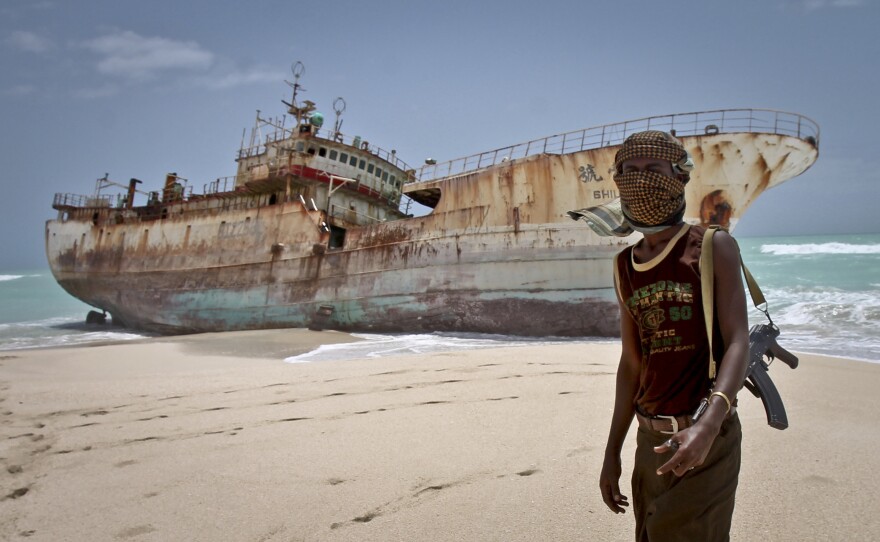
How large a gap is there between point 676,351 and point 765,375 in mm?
471

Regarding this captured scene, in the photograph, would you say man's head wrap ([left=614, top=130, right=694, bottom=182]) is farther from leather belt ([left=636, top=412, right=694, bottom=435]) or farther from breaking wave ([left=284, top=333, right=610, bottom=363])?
breaking wave ([left=284, top=333, right=610, bottom=363])

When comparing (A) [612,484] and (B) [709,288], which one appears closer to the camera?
(B) [709,288]

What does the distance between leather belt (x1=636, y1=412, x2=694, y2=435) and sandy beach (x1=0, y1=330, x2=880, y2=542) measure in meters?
0.96

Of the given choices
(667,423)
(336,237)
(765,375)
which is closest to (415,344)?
(336,237)

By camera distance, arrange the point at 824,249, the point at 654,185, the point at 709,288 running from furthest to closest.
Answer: the point at 824,249, the point at 654,185, the point at 709,288

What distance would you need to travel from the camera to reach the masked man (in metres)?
1.37

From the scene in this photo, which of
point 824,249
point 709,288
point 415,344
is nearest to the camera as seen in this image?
point 709,288

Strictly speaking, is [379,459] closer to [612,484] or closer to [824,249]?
[612,484]

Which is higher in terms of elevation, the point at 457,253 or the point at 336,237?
the point at 336,237

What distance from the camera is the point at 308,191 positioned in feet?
56.7

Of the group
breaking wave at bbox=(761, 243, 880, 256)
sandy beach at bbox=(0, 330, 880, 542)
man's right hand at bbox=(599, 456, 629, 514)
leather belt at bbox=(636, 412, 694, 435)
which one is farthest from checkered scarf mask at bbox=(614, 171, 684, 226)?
breaking wave at bbox=(761, 243, 880, 256)

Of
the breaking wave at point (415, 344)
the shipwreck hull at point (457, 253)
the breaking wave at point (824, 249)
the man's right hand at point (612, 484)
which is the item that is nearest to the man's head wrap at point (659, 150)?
the man's right hand at point (612, 484)

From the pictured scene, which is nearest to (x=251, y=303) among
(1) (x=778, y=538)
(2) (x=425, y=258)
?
(2) (x=425, y=258)

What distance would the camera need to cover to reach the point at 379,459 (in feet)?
10.6
